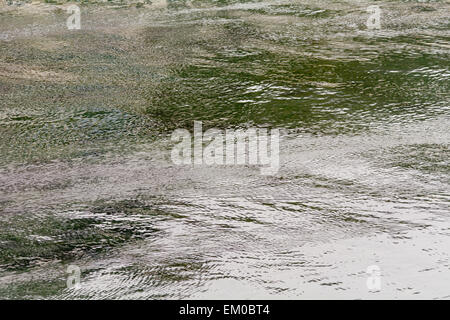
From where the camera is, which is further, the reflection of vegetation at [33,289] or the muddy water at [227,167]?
the muddy water at [227,167]

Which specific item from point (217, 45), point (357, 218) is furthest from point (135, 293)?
point (217, 45)

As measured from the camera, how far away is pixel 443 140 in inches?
185

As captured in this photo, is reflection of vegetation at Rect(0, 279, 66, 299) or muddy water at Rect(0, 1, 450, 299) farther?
muddy water at Rect(0, 1, 450, 299)

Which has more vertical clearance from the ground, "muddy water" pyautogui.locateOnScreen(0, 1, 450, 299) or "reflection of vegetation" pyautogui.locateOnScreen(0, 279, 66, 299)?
"muddy water" pyautogui.locateOnScreen(0, 1, 450, 299)

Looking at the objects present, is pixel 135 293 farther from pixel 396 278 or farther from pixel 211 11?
pixel 211 11

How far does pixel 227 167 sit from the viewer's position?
441cm

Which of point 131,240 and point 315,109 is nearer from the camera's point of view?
point 131,240

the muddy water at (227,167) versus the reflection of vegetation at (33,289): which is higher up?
the muddy water at (227,167)

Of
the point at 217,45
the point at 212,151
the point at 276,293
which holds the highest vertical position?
the point at 217,45

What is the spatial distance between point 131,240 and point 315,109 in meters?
2.15

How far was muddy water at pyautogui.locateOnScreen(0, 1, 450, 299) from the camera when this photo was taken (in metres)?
3.37

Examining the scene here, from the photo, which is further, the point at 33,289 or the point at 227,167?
the point at 227,167

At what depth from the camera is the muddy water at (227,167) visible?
3.37 metres

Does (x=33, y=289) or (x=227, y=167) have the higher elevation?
(x=227, y=167)
